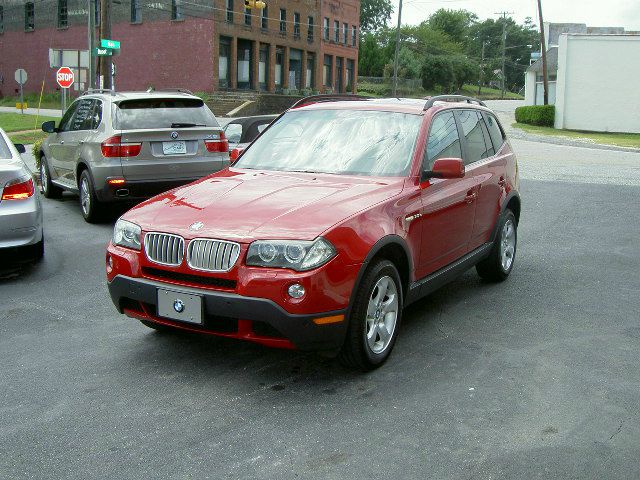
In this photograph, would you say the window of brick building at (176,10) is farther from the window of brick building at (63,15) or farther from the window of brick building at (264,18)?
the window of brick building at (63,15)

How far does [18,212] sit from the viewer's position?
7.66m

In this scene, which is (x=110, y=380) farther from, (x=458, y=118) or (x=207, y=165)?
(x=207, y=165)

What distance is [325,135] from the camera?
20.9ft

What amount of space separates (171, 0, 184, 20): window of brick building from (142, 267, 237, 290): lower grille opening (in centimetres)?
4747

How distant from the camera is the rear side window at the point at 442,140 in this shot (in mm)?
6191

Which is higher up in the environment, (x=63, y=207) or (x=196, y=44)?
(x=196, y=44)

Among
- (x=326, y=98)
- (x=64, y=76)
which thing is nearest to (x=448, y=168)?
(x=326, y=98)

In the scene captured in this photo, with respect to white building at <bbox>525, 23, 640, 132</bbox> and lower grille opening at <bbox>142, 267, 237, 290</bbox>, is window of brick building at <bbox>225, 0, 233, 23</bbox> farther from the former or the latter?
lower grille opening at <bbox>142, 267, 237, 290</bbox>

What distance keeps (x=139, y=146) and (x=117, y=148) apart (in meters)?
0.28

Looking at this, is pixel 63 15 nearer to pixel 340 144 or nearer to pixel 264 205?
pixel 340 144

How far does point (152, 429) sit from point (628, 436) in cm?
248

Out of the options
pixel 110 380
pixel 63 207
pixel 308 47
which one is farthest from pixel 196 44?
pixel 110 380

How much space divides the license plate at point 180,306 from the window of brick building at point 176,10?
156ft

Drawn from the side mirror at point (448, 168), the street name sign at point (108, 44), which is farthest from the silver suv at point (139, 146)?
the street name sign at point (108, 44)
